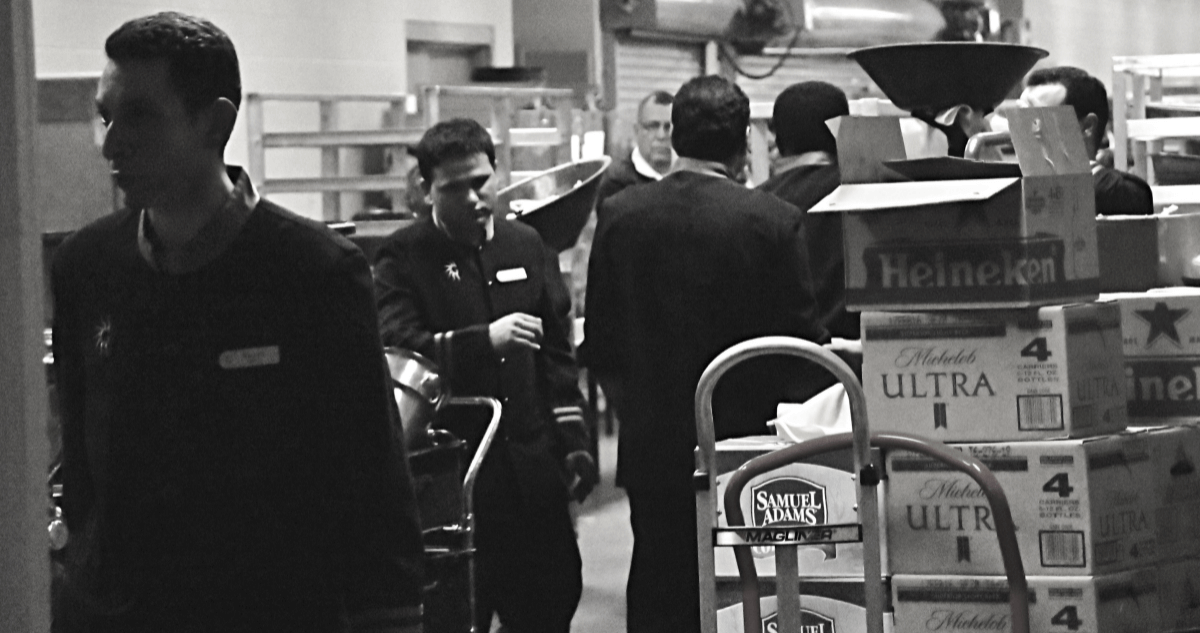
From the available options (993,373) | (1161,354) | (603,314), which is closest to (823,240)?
(603,314)

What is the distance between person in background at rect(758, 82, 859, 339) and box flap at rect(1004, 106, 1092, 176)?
132 centimetres

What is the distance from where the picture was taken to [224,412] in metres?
2.19

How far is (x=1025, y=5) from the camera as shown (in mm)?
18859

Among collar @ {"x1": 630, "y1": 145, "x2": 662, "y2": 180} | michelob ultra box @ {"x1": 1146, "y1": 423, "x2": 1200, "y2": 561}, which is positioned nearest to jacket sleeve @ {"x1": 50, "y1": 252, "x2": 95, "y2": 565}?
michelob ultra box @ {"x1": 1146, "y1": 423, "x2": 1200, "y2": 561}

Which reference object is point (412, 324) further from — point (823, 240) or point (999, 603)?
point (999, 603)

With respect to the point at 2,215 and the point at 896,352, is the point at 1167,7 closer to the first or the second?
the point at 896,352

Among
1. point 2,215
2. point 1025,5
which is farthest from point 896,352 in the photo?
point 1025,5

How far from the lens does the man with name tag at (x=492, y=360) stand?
15.7 ft

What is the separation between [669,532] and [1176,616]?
1.42m

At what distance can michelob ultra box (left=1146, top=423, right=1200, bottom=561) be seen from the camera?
366cm

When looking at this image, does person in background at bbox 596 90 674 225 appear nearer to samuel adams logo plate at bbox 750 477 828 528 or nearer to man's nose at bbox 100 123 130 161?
samuel adams logo plate at bbox 750 477 828 528

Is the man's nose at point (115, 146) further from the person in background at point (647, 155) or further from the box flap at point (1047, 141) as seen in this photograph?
the person in background at point (647, 155)

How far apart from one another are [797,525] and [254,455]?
3.83ft

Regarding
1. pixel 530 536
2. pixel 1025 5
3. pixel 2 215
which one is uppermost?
pixel 1025 5
